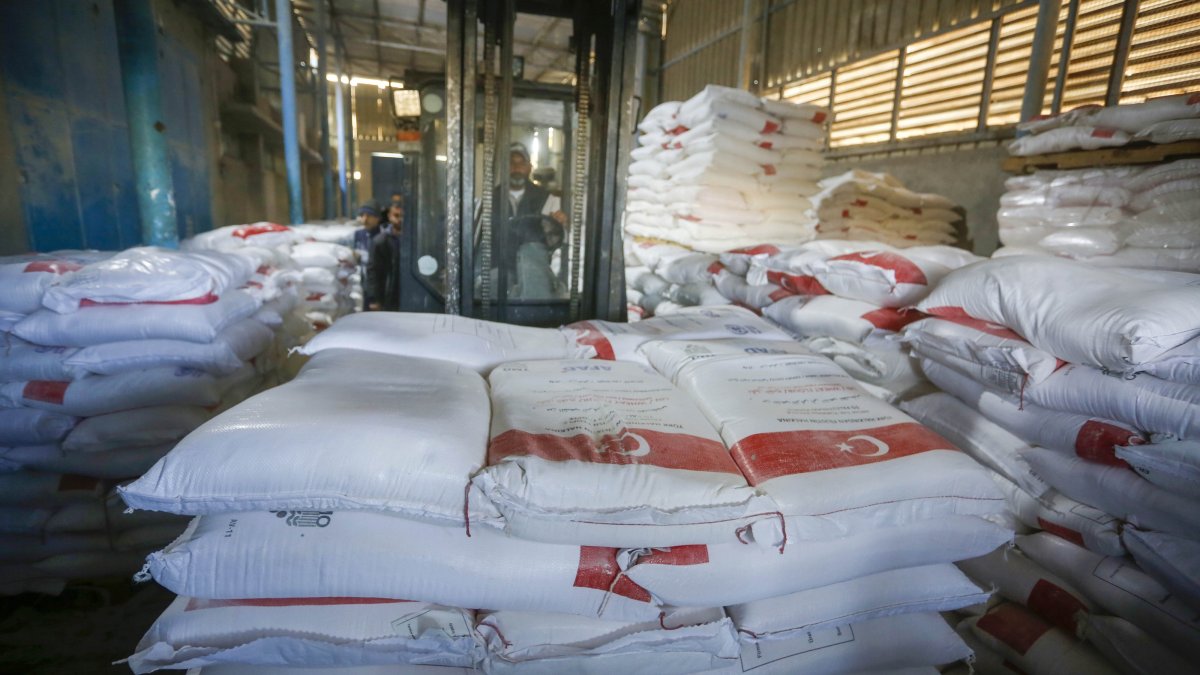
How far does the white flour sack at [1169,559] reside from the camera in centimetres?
134

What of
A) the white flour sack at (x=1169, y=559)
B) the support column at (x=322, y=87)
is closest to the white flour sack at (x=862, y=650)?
the white flour sack at (x=1169, y=559)

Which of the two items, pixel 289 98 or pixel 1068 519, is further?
pixel 289 98

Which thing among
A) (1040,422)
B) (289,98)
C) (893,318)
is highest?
(289,98)

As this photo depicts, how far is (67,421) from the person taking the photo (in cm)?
212

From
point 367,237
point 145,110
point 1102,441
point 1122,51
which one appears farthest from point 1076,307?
point 367,237

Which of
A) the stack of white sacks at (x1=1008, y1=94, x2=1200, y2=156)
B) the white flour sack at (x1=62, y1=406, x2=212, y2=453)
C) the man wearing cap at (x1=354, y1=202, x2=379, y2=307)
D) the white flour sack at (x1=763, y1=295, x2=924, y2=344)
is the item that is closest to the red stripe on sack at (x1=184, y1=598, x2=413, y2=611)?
the white flour sack at (x1=62, y1=406, x2=212, y2=453)

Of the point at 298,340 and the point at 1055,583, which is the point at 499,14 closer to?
the point at 298,340

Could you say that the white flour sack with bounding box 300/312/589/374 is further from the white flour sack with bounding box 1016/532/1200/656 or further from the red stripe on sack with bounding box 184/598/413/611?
the white flour sack with bounding box 1016/532/1200/656

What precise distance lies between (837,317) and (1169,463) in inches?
50.1

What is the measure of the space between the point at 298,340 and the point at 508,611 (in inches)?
125

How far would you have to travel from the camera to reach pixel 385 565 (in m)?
1.14

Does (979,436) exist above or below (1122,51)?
below

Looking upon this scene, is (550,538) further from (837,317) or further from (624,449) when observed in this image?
(837,317)

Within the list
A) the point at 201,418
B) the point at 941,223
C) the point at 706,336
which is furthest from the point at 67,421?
the point at 941,223
